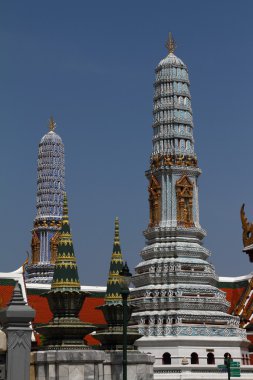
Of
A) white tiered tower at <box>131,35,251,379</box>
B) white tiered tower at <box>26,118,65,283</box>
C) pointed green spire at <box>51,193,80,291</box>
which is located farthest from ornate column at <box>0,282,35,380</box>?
white tiered tower at <box>26,118,65,283</box>

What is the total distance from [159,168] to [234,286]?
10251 millimetres

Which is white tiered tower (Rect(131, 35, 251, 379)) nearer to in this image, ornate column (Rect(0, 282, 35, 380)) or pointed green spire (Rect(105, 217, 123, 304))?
pointed green spire (Rect(105, 217, 123, 304))

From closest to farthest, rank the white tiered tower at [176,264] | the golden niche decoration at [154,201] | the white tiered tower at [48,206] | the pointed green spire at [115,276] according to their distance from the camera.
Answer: the pointed green spire at [115,276], the white tiered tower at [176,264], the golden niche decoration at [154,201], the white tiered tower at [48,206]

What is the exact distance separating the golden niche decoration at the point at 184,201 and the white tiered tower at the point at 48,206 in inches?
836

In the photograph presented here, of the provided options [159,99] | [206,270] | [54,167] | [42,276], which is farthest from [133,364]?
[54,167]

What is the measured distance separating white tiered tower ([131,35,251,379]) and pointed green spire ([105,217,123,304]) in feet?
41.1

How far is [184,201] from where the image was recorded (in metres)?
43.3

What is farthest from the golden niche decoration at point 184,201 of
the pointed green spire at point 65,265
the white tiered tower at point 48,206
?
the white tiered tower at point 48,206

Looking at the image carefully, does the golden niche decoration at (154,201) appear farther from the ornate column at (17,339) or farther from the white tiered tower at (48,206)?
the ornate column at (17,339)

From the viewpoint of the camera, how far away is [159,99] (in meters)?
45.9

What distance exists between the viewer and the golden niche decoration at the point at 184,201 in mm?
43312

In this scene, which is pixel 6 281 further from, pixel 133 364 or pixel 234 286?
pixel 133 364

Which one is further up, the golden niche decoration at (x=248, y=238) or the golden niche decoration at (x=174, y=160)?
the golden niche decoration at (x=174, y=160)

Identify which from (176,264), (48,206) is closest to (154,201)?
(176,264)
